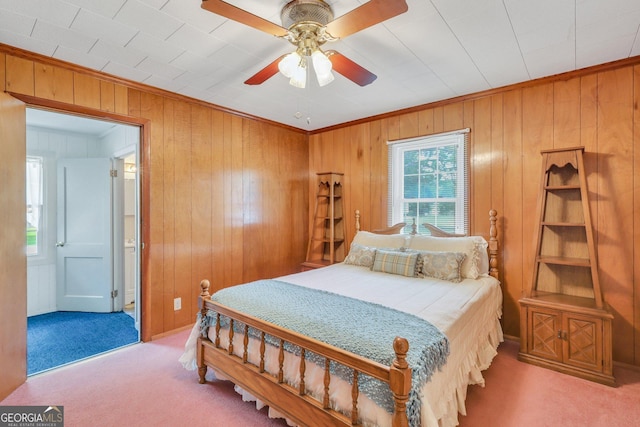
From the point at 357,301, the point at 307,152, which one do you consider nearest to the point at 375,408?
the point at 357,301

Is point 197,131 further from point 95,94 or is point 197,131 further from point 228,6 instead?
point 228,6

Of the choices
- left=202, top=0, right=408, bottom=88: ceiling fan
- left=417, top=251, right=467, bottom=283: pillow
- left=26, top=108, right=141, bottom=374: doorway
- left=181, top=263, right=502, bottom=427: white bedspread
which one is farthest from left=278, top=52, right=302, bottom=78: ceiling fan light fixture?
→ left=26, top=108, right=141, bottom=374: doorway

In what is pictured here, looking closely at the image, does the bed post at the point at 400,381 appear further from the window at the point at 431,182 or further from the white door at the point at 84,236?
the white door at the point at 84,236

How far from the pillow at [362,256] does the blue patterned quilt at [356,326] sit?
108 centimetres

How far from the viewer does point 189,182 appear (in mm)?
3318

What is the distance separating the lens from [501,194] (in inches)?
120

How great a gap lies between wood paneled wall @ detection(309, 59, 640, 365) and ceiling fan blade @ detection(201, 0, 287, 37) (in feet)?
7.75

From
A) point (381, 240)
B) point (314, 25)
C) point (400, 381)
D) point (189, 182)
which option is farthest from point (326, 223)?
point (400, 381)

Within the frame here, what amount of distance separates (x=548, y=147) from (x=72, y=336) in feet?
16.7

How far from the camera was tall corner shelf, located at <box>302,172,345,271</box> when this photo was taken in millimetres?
4180

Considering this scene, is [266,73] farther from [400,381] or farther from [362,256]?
[362,256]

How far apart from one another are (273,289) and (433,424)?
1.40 m

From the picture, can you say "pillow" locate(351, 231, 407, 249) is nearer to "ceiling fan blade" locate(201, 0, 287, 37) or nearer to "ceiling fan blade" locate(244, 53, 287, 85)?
"ceiling fan blade" locate(244, 53, 287, 85)

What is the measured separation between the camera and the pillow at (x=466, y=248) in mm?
2799
